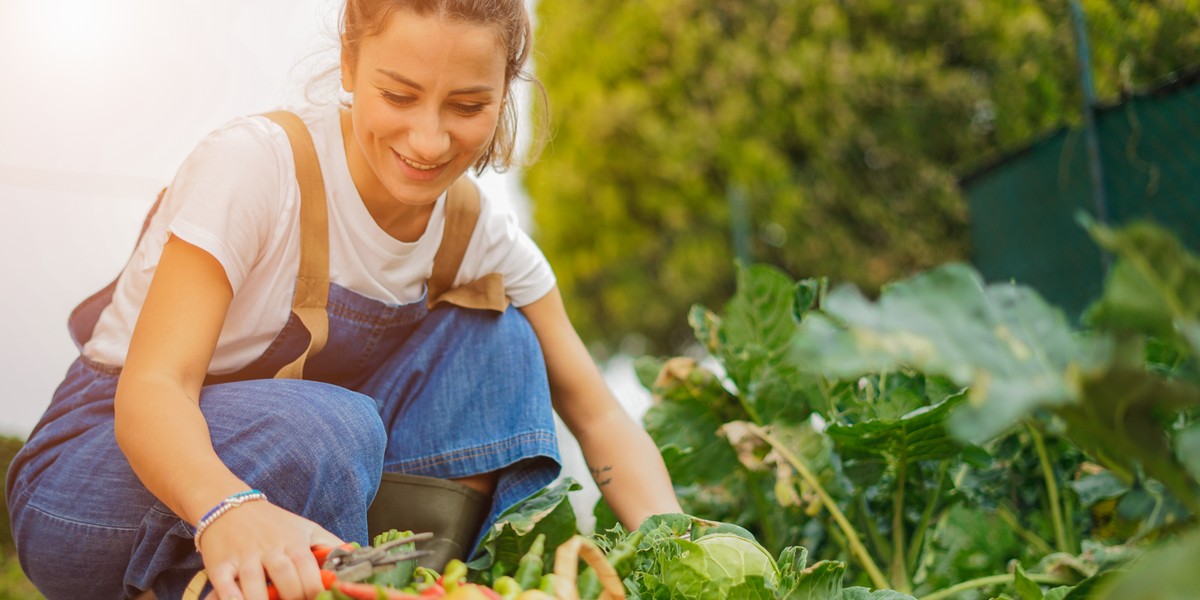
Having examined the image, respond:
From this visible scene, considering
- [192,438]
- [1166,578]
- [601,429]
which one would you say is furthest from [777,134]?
[1166,578]

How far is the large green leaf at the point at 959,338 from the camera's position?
564mm

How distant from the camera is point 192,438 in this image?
1.00 meters

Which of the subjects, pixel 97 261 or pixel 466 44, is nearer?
pixel 466 44

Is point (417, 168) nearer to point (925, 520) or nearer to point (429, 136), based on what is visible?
point (429, 136)

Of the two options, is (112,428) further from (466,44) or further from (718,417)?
(718,417)

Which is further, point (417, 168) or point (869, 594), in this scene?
point (417, 168)

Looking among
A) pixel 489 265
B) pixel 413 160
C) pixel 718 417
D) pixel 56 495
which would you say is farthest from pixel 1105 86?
pixel 56 495

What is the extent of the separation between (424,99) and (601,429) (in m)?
0.58

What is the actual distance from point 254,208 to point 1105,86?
2884 mm

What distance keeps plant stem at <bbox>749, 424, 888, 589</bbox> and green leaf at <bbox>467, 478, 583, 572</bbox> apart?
14.9 inches

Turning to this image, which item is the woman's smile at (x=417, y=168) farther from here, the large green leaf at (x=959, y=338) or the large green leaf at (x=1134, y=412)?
the large green leaf at (x=1134, y=412)

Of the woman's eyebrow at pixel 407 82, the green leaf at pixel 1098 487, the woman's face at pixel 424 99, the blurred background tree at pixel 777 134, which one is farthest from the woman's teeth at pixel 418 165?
the blurred background tree at pixel 777 134

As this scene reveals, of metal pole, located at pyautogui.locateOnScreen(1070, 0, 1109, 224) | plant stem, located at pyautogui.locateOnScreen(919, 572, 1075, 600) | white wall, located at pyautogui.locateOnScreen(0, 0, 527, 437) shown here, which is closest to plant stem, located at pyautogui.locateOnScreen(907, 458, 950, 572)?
plant stem, located at pyautogui.locateOnScreen(919, 572, 1075, 600)

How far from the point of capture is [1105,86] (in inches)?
122
